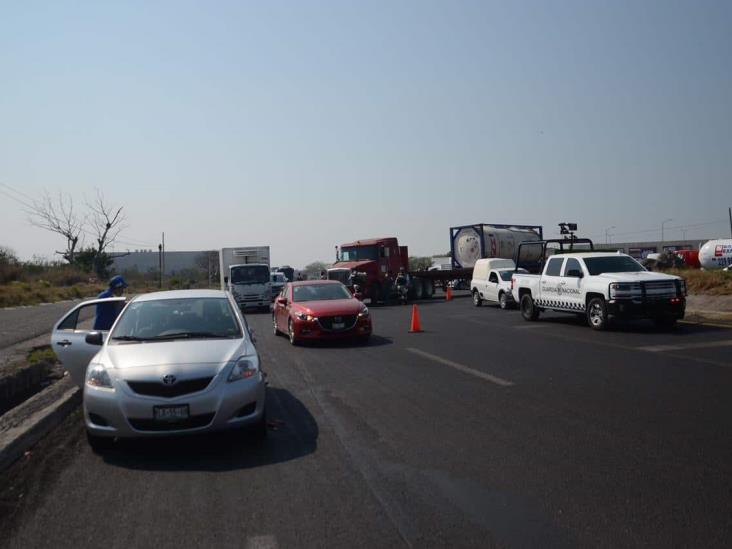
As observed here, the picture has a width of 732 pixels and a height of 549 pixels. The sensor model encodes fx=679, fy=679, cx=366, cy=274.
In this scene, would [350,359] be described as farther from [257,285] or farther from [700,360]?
[257,285]

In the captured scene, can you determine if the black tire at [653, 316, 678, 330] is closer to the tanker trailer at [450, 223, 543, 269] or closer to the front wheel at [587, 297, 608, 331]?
the front wheel at [587, 297, 608, 331]

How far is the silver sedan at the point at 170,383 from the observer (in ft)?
20.7

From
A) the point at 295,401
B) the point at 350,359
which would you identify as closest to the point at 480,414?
the point at 295,401

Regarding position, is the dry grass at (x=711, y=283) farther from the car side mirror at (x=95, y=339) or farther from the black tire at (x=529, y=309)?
the car side mirror at (x=95, y=339)

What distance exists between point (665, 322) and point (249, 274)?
787 inches

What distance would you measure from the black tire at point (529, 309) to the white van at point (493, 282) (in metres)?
5.34

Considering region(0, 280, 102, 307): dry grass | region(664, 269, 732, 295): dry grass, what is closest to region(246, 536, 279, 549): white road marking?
region(664, 269, 732, 295): dry grass

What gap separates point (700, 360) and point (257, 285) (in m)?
22.6

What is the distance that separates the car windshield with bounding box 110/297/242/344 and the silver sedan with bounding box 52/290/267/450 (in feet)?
0.06

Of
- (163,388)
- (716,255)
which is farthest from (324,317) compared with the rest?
(716,255)

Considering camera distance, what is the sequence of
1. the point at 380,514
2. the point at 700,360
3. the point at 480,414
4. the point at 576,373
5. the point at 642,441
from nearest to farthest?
1. the point at 380,514
2. the point at 642,441
3. the point at 480,414
4. the point at 576,373
5. the point at 700,360

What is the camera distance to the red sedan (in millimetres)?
15164

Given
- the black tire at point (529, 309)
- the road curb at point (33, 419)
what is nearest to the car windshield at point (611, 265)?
the black tire at point (529, 309)

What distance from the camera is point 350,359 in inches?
515
